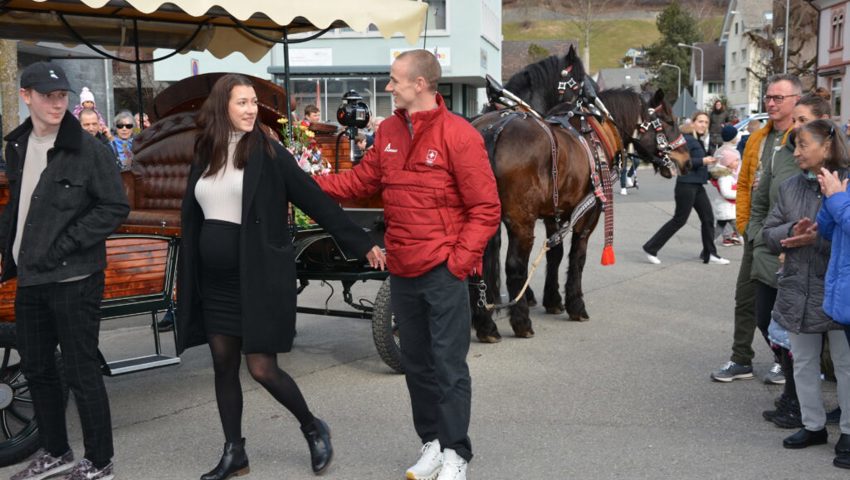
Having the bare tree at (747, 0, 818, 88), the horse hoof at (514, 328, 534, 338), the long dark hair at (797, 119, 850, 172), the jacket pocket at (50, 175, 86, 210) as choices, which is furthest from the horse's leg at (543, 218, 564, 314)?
the bare tree at (747, 0, 818, 88)

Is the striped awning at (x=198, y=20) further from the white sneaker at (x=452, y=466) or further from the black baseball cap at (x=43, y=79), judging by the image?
the white sneaker at (x=452, y=466)

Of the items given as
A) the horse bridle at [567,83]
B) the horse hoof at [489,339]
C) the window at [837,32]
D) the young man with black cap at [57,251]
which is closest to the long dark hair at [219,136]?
the young man with black cap at [57,251]

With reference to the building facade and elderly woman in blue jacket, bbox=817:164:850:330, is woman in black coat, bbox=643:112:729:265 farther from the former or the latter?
the building facade

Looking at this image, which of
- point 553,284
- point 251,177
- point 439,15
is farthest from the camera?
point 439,15

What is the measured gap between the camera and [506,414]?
5.52 m

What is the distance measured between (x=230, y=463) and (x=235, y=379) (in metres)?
0.40

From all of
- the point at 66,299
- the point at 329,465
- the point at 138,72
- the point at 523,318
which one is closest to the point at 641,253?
the point at 523,318

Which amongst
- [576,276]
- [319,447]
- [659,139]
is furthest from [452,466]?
[659,139]

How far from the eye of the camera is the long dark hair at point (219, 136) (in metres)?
4.26

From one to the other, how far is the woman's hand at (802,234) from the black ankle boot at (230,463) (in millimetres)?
2913

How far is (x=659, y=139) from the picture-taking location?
928cm

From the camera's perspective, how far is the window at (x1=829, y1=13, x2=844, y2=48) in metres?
43.8

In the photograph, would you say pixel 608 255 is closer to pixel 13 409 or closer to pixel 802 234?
pixel 802 234

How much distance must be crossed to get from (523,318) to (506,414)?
2130 millimetres
